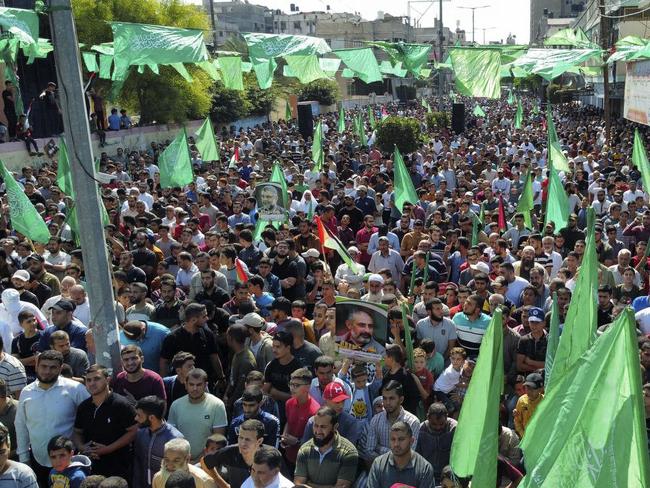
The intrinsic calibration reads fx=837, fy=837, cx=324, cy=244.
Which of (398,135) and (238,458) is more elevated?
(238,458)

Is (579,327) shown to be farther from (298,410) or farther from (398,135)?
(398,135)

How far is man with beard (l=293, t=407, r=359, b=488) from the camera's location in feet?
16.9

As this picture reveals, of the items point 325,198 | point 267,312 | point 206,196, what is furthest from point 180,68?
point 267,312

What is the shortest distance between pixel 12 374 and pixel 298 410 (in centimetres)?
219

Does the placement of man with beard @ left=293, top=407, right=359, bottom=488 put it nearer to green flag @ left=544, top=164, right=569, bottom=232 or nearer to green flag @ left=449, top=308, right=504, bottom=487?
green flag @ left=449, top=308, right=504, bottom=487

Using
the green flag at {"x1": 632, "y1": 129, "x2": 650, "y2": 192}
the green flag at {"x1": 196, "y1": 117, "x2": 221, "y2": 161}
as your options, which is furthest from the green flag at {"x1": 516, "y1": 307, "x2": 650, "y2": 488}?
the green flag at {"x1": 196, "y1": 117, "x2": 221, "y2": 161}

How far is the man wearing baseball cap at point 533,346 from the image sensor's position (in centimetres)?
704

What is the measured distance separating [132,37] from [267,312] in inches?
139

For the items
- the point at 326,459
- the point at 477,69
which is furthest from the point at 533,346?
the point at 477,69

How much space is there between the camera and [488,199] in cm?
1334

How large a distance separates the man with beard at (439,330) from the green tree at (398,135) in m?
17.1

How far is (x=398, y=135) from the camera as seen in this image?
2433 centimetres

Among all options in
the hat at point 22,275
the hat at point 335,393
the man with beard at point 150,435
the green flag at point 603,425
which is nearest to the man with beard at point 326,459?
the hat at point 335,393

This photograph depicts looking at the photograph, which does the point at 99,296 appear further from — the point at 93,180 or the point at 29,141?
the point at 29,141
